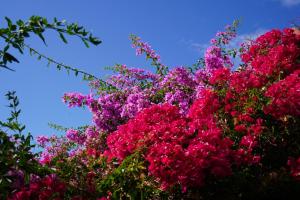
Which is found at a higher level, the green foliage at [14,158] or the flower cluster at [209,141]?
the flower cluster at [209,141]

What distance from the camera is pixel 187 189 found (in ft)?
21.9

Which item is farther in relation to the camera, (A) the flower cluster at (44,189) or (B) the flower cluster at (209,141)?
(B) the flower cluster at (209,141)

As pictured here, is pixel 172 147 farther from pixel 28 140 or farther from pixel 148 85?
pixel 148 85

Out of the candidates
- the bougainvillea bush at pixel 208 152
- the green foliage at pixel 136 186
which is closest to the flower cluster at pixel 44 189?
the bougainvillea bush at pixel 208 152

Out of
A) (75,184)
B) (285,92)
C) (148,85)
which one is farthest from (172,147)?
(148,85)

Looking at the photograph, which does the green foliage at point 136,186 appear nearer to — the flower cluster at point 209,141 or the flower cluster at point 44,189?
the flower cluster at point 209,141

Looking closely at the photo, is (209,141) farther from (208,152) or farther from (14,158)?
(14,158)

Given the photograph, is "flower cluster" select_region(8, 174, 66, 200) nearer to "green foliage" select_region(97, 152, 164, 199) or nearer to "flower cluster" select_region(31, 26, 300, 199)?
"flower cluster" select_region(31, 26, 300, 199)

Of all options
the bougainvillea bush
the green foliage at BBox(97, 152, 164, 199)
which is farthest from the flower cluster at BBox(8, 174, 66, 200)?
the green foliage at BBox(97, 152, 164, 199)

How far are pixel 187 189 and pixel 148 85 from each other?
7217mm

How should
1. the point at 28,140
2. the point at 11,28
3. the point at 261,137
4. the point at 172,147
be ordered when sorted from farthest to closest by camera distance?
1. the point at 261,137
2. the point at 172,147
3. the point at 28,140
4. the point at 11,28

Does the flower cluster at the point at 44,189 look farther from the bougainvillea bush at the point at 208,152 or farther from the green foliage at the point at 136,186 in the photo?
the green foliage at the point at 136,186

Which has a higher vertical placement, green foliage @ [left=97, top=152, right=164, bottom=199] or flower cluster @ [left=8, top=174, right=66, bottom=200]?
green foliage @ [left=97, top=152, right=164, bottom=199]

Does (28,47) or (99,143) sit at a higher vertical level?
(99,143)
